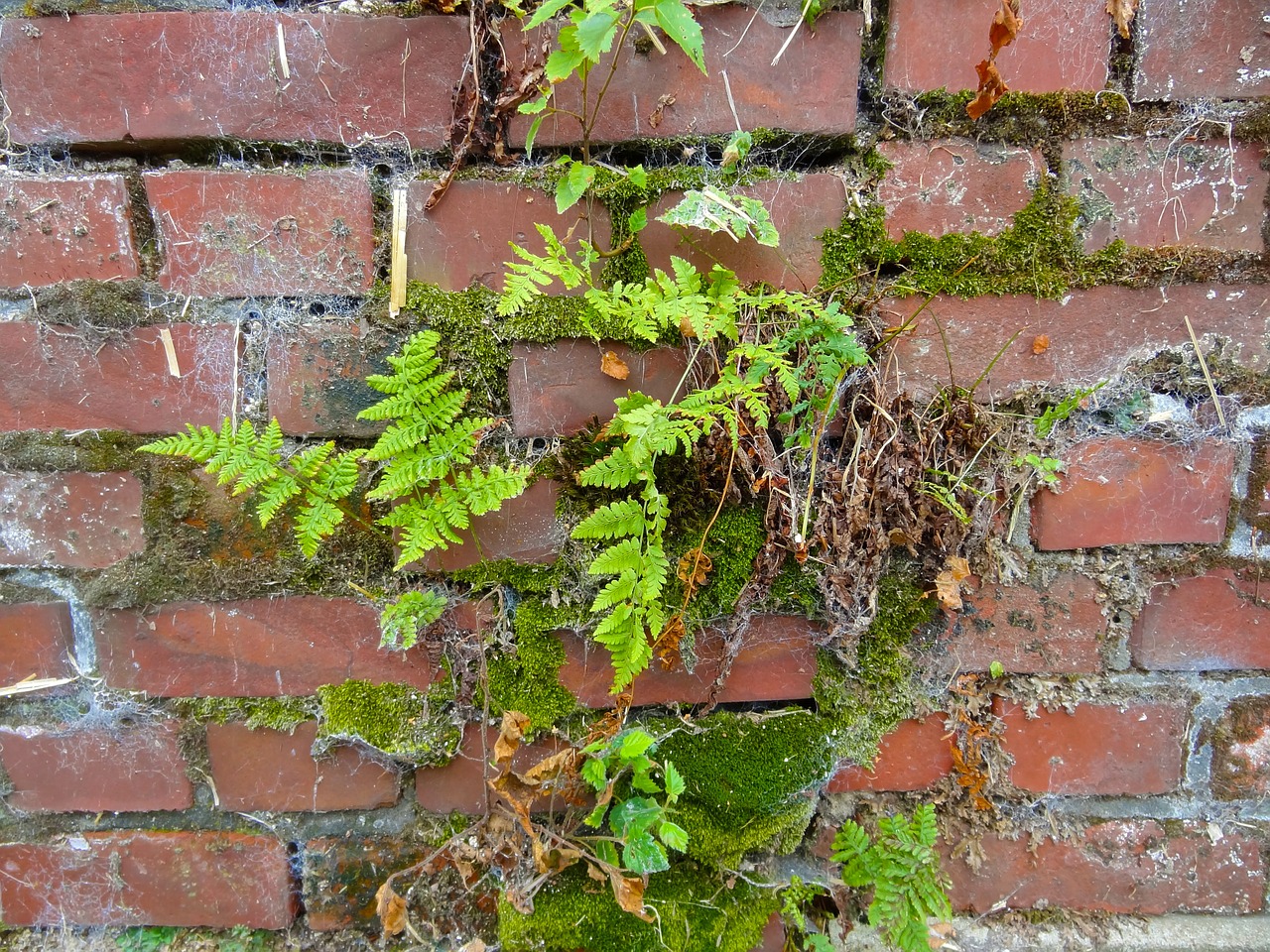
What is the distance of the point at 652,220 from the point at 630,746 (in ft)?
2.29

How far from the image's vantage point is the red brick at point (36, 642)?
959 millimetres

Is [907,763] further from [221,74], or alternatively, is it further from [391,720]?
[221,74]

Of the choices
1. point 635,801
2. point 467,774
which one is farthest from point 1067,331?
point 467,774

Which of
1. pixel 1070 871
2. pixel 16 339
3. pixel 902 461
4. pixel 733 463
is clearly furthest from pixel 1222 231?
pixel 16 339

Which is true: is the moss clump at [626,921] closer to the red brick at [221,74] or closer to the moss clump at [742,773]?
the moss clump at [742,773]

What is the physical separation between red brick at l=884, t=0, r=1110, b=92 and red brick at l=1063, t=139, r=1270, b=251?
97mm

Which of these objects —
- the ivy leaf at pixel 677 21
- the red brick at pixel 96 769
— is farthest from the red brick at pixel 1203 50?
the red brick at pixel 96 769

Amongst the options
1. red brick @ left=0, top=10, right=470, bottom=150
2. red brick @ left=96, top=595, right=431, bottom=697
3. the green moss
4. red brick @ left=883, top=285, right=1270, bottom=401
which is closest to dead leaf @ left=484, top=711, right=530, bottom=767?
red brick @ left=96, top=595, right=431, bottom=697

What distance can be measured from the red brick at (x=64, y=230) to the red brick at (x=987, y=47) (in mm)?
1056

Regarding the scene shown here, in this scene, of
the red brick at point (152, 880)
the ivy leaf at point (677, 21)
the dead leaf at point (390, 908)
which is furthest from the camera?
the red brick at point (152, 880)

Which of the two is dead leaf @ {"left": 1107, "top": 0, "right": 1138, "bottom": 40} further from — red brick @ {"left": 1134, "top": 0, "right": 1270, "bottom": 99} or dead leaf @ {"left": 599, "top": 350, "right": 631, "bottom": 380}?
dead leaf @ {"left": 599, "top": 350, "right": 631, "bottom": 380}

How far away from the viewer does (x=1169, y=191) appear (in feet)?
2.87

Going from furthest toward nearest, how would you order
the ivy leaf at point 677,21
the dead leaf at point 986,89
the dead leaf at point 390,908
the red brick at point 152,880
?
the red brick at point 152,880, the dead leaf at point 390,908, the dead leaf at point 986,89, the ivy leaf at point 677,21

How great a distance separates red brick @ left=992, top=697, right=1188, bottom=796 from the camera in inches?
39.1
